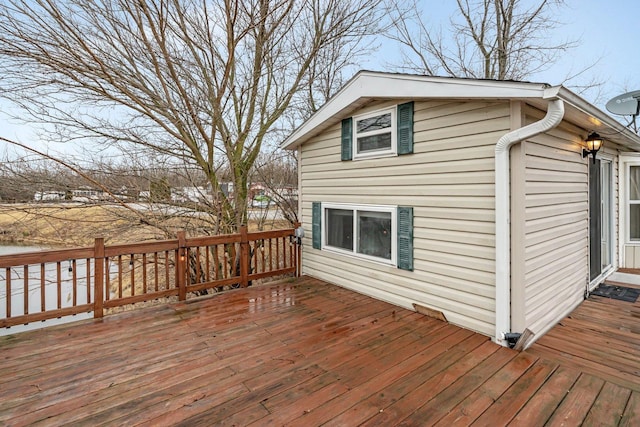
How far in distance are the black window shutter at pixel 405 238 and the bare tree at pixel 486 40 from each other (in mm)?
6508

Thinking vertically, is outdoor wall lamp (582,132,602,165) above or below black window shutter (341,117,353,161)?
below

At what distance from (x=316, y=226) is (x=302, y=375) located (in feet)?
10.4

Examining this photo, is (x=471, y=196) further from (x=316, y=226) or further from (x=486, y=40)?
(x=486, y=40)

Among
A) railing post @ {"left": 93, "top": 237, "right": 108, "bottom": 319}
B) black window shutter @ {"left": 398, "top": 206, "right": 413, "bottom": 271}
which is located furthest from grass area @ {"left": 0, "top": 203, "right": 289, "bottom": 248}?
black window shutter @ {"left": 398, "top": 206, "right": 413, "bottom": 271}

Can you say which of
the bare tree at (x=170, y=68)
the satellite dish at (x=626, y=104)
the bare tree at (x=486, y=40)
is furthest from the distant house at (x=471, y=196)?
the bare tree at (x=486, y=40)

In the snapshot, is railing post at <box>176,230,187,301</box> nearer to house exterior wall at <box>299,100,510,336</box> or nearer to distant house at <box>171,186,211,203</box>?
distant house at <box>171,186,211,203</box>

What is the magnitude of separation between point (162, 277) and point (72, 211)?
229cm

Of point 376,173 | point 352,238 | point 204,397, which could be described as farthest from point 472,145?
point 204,397

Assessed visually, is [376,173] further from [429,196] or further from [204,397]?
[204,397]

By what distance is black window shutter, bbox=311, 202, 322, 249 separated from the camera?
5.42 meters

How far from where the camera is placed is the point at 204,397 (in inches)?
89.2

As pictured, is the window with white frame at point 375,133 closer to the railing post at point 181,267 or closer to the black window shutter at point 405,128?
the black window shutter at point 405,128

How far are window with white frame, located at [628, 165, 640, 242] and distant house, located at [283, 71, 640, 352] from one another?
189mm

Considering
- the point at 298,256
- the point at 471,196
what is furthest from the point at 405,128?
the point at 298,256
